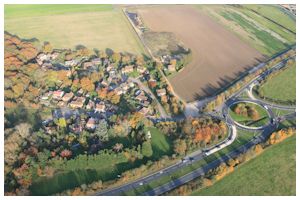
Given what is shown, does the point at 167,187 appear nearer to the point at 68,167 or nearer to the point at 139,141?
the point at 139,141

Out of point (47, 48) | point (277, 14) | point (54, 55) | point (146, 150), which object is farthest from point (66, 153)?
point (277, 14)

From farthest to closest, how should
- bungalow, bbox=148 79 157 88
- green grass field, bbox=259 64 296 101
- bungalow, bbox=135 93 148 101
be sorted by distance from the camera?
bungalow, bbox=148 79 157 88, green grass field, bbox=259 64 296 101, bungalow, bbox=135 93 148 101

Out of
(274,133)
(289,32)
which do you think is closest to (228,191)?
(274,133)

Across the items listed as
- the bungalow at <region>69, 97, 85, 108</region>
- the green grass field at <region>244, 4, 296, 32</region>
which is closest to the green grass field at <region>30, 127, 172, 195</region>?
the bungalow at <region>69, 97, 85, 108</region>

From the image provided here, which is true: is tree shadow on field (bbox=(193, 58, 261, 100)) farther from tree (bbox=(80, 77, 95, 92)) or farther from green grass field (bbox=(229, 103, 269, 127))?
tree (bbox=(80, 77, 95, 92))

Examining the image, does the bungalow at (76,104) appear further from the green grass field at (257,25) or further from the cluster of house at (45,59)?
the green grass field at (257,25)

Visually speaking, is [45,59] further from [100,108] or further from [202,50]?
[202,50]
